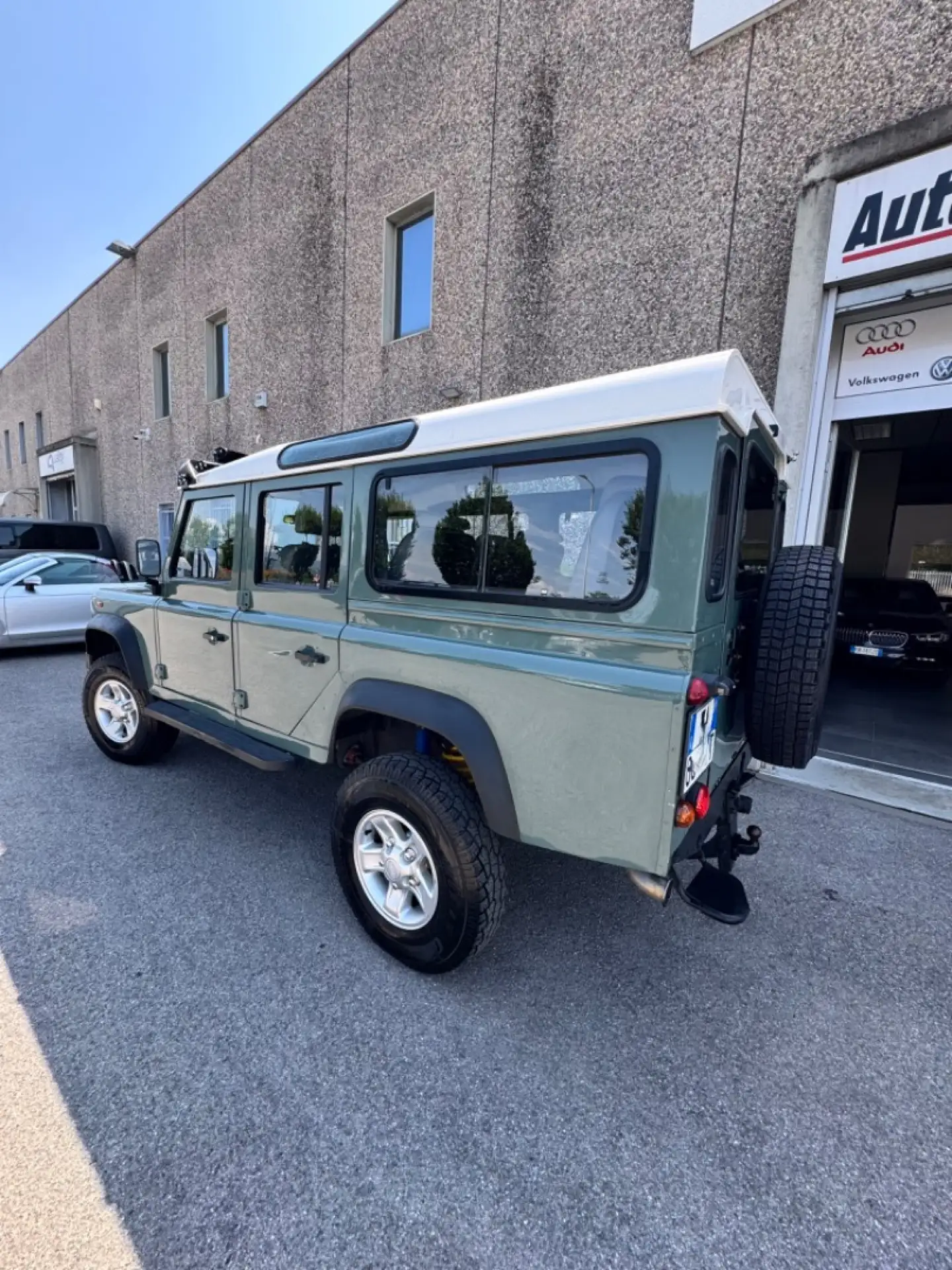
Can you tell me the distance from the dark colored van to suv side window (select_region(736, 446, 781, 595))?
39.6 feet

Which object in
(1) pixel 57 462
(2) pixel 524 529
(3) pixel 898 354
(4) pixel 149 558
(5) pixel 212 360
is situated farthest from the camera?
(1) pixel 57 462

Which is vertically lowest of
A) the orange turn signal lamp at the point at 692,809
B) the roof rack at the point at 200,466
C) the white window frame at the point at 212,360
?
the orange turn signal lamp at the point at 692,809

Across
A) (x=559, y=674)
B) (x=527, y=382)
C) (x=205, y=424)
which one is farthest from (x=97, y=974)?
(x=205, y=424)

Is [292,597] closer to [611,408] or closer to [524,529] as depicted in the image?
[524,529]

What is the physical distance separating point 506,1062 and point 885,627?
812 cm

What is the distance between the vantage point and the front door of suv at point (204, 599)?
10.9ft

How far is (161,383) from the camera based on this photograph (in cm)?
1484

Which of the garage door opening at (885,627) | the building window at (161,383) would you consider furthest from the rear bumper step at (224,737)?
the building window at (161,383)

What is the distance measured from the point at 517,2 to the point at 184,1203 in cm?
1046

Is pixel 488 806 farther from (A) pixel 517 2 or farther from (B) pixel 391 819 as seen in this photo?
(A) pixel 517 2

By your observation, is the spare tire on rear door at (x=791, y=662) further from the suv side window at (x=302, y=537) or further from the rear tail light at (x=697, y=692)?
the suv side window at (x=302, y=537)

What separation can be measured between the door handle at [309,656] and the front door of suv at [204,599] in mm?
668

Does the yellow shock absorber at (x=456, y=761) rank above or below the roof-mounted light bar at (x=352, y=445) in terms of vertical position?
below

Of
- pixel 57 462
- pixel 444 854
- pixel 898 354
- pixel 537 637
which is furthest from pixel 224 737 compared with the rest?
pixel 57 462
